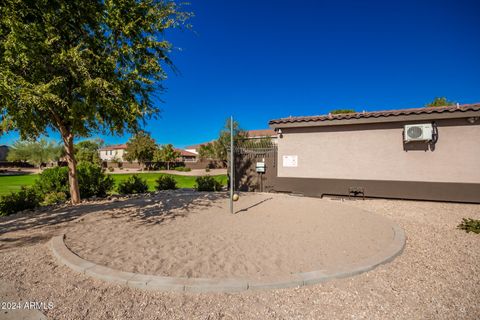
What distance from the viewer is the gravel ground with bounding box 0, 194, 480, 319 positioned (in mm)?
2637

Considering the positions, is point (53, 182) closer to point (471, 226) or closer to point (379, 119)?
point (379, 119)

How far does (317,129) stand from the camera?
35.6ft

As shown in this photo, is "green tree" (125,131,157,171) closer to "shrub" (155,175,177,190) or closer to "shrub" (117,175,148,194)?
"shrub" (155,175,177,190)

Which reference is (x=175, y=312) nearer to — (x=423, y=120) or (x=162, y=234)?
(x=162, y=234)

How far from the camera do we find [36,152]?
48375mm

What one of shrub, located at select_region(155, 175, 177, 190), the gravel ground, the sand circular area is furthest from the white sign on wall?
the gravel ground

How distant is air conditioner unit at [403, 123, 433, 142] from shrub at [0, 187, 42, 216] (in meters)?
13.9

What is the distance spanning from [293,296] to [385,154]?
8.82 m

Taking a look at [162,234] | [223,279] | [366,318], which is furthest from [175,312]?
[162,234]

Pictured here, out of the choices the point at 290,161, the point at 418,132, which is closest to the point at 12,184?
the point at 290,161

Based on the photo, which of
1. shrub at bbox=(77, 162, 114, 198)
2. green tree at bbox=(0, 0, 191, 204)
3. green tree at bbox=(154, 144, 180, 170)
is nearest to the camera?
green tree at bbox=(0, 0, 191, 204)

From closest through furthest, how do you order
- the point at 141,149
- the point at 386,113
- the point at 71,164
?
the point at 71,164 → the point at 386,113 → the point at 141,149

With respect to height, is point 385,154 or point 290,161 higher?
point 385,154

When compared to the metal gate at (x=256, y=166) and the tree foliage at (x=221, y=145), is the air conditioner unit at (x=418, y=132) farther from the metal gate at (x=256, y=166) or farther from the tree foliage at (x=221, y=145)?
the tree foliage at (x=221, y=145)
